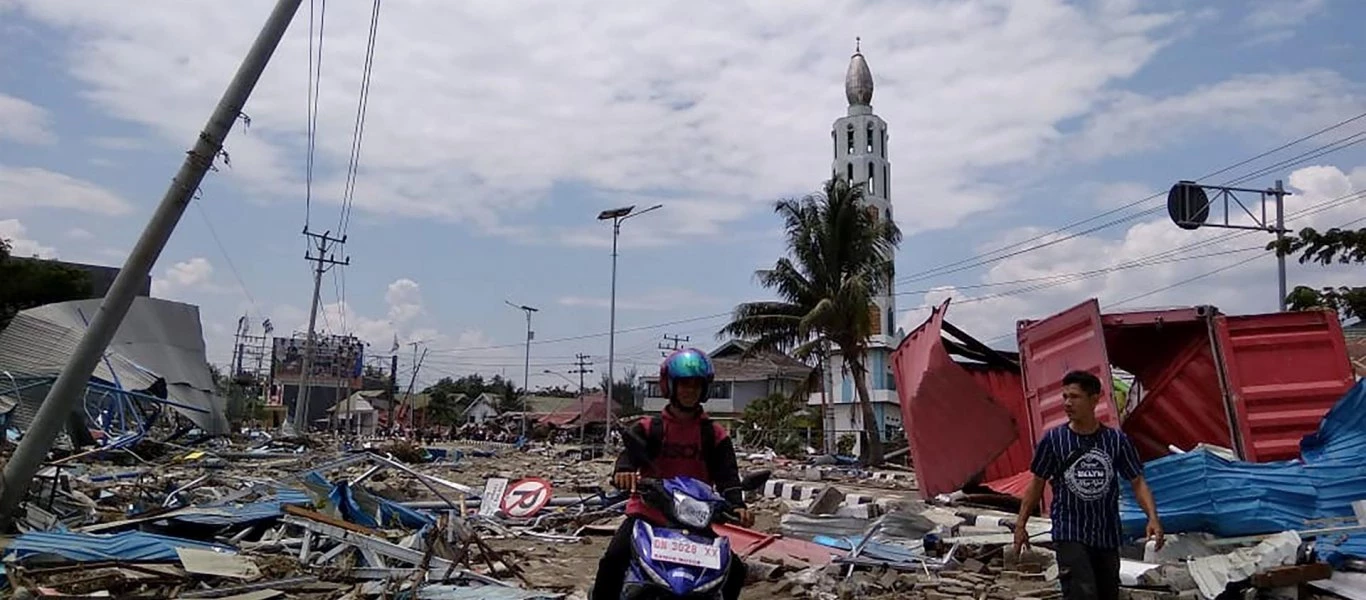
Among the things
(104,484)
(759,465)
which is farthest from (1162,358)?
(759,465)

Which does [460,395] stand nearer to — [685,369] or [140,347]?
[140,347]

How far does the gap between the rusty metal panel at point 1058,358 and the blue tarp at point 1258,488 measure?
50.0 inches

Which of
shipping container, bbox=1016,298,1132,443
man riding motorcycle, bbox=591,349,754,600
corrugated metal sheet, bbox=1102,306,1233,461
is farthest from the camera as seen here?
corrugated metal sheet, bbox=1102,306,1233,461

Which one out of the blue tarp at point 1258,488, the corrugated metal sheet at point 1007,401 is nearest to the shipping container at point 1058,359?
the blue tarp at point 1258,488

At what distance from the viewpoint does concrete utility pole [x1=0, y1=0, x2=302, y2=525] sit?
8.78 metres

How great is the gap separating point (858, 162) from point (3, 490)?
5267cm

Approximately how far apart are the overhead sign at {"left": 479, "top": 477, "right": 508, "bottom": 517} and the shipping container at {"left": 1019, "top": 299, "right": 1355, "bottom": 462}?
576 cm

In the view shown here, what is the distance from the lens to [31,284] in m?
37.2

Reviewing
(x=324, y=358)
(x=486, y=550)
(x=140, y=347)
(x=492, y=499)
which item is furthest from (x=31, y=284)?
(x=486, y=550)

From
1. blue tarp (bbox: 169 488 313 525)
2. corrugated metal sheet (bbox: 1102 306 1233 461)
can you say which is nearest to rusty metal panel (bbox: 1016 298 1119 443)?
corrugated metal sheet (bbox: 1102 306 1233 461)

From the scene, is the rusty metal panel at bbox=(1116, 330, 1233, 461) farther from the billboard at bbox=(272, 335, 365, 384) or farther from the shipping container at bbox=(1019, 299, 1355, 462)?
the billboard at bbox=(272, 335, 365, 384)

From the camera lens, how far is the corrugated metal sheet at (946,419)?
12.0m

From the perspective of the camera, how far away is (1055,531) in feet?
16.6

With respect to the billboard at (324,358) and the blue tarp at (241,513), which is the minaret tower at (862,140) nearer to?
the billboard at (324,358)
